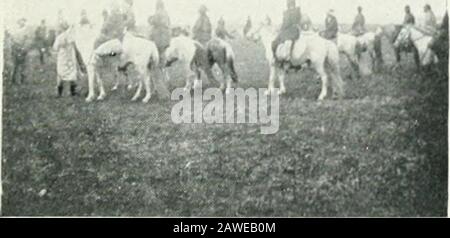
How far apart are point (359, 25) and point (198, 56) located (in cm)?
182

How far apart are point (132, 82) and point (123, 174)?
3.46 feet

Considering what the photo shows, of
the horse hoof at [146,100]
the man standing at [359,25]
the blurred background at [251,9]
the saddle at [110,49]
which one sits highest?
the blurred background at [251,9]

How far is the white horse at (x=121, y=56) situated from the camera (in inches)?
287

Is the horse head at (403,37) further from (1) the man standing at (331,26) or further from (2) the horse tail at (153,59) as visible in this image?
(2) the horse tail at (153,59)

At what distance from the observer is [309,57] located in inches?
290

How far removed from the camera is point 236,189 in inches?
277

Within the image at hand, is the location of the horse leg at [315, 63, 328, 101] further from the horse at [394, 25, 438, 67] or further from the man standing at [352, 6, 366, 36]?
the horse at [394, 25, 438, 67]

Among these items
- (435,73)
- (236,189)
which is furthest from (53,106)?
(435,73)

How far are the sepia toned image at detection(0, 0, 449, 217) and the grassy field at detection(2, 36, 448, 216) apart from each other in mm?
15

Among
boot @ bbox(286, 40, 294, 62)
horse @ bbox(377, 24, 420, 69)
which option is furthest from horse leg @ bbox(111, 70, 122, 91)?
horse @ bbox(377, 24, 420, 69)

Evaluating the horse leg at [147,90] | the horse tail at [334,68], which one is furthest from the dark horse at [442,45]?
the horse leg at [147,90]

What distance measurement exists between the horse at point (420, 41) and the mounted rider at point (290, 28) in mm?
1156

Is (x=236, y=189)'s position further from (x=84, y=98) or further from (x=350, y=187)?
(x=84, y=98)
